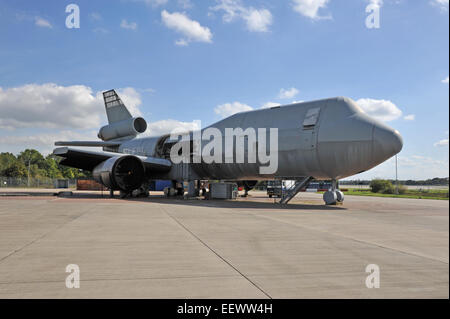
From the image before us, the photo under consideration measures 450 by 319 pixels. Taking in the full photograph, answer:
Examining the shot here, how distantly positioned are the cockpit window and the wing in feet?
45.4

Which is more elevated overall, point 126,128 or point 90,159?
point 126,128

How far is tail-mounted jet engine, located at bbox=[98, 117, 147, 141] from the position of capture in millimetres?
35500

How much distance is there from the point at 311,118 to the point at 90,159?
56.3 feet

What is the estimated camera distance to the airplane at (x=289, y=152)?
1819cm

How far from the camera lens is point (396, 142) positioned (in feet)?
57.6

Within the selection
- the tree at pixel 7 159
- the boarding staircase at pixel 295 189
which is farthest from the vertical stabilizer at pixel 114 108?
the tree at pixel 7 159

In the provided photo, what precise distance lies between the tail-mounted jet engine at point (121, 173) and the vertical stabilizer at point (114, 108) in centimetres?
1252

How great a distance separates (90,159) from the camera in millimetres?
26891

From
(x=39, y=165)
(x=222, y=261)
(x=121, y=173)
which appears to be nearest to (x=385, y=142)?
(x=222, y=261)

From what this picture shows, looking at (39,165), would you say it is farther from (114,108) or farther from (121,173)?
(121,173)

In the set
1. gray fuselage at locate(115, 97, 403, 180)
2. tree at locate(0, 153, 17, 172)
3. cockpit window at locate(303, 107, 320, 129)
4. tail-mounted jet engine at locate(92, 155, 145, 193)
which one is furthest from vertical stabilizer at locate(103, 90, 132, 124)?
tree at locate(0, 153, 17, 172)

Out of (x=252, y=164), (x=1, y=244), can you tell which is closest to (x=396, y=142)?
(x=252, y=164)

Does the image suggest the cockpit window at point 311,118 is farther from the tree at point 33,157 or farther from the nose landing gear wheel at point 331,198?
the tree at point 33,157

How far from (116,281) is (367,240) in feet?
18.0
